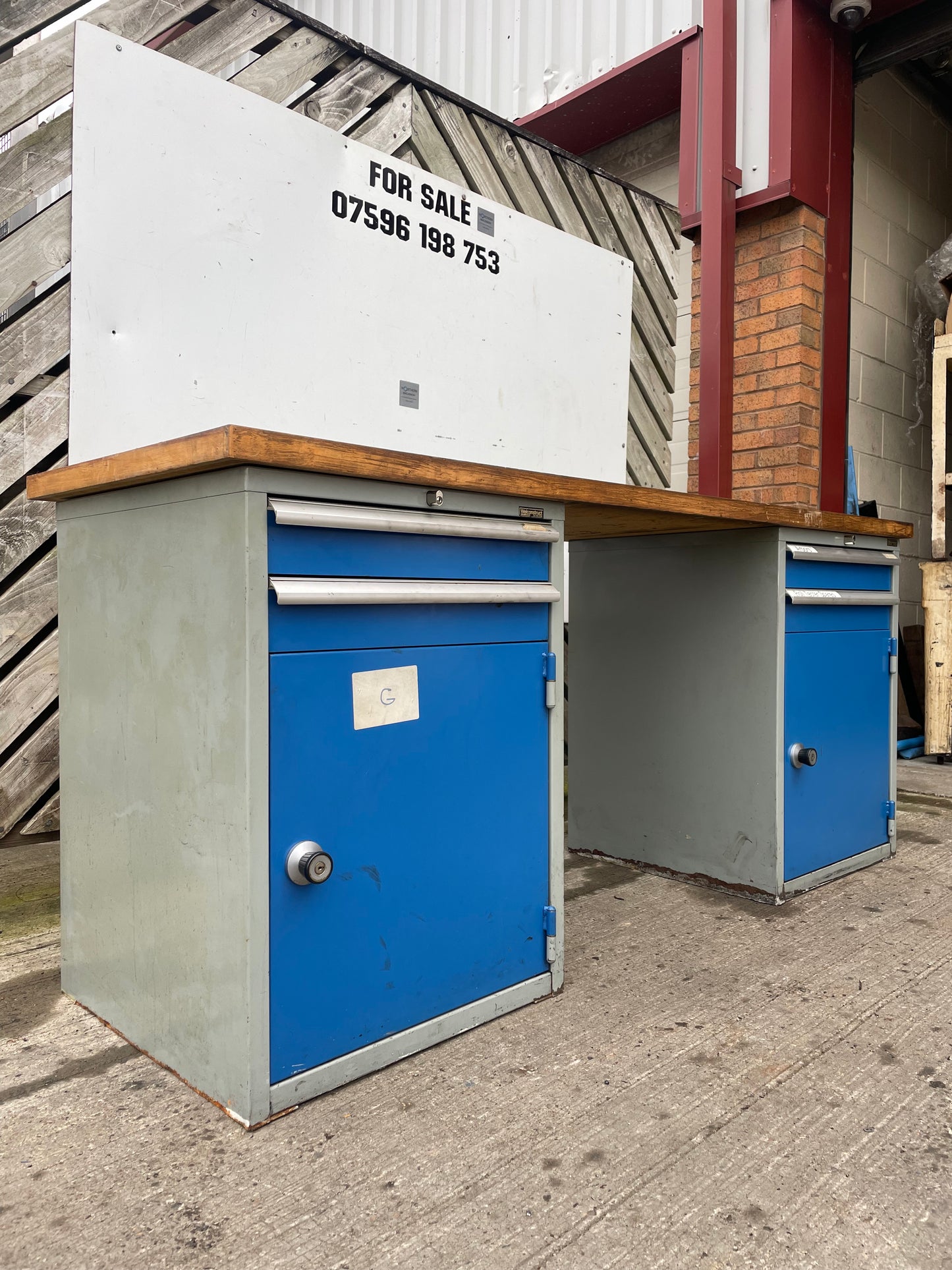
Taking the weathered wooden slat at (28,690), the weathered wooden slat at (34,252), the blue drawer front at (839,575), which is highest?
the weathered wooden slat at (34,252)

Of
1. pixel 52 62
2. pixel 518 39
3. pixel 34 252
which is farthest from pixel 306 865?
pixel 518 39

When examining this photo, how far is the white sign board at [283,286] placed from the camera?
7.74 ft

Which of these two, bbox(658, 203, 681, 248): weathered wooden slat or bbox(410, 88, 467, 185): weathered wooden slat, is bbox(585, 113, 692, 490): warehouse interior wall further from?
bbox(410, 88, 467, 185): weathered wooden slat

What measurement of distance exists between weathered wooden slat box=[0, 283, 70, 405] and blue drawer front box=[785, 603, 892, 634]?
239 centimetres

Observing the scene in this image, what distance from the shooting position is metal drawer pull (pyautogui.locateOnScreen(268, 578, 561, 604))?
1.41 metres

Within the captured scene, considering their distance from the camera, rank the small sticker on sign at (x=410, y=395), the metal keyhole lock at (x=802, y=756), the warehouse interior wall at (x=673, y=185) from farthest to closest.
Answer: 1. the warehouse interior wall at (x=673, y=185)
2. the small sticker on sign at (x=410, y=395)
3. the metal keyhole lock at (x=802, y=756)

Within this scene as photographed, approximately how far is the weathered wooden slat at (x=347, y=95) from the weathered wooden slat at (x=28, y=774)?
2265 millimetres

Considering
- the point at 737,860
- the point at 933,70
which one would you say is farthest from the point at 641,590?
the point at 933,70

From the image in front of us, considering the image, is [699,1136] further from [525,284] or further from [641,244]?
[641,244]

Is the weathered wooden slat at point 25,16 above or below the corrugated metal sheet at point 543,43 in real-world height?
below

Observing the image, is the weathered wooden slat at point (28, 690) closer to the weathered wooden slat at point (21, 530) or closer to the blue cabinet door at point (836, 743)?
the weathered wooden slat at point (21, 530)

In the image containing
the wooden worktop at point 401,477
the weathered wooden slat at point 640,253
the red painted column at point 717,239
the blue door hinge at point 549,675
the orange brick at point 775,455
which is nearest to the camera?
the wooden worktop at point 401,477

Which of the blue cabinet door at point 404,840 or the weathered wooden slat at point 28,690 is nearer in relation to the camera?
the blue cabinet door at point 404,840

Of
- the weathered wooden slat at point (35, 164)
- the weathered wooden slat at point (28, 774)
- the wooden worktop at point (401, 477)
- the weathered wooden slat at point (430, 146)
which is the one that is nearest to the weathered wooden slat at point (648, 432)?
the weathered wooden slat at point (430, 146)
